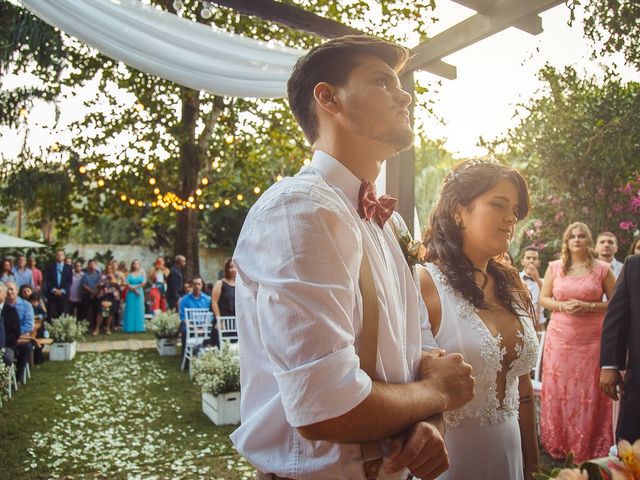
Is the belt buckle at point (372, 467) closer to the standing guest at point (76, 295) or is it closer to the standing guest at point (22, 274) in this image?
the standing guest at point (22, 274)

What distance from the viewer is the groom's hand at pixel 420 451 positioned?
1.14 m

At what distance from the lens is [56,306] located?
14.2m

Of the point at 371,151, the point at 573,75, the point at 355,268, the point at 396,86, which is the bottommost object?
the point at 355,268

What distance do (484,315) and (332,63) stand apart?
1361mm

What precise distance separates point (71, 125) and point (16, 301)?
624cm

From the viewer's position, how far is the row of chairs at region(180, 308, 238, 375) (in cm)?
Answer: 863

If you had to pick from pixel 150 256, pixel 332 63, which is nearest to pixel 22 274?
pixel 150 256

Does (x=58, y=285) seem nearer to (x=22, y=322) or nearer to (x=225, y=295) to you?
(x=22, y=322)

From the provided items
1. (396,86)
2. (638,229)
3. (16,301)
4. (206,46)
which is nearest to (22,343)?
(16,301)

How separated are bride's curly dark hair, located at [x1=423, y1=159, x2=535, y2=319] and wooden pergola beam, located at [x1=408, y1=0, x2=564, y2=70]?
38.0 inches

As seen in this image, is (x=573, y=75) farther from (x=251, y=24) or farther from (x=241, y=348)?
(x=241, y=348)

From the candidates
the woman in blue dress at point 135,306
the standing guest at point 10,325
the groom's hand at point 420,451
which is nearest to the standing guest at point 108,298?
the woman in blue dress at point 135,306

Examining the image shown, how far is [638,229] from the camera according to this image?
841 centimetres

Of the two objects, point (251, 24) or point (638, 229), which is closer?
point (638, 229)
